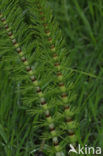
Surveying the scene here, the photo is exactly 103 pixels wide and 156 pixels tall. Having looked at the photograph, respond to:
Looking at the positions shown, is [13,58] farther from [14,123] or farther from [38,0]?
[14,123]

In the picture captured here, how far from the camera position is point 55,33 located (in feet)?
3.82

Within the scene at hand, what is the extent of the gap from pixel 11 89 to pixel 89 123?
0.45 meters

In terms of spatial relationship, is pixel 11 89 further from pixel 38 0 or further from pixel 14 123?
pixel 38 0

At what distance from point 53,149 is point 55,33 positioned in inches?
19.6

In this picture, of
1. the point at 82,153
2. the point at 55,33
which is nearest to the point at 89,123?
the point at 82,153

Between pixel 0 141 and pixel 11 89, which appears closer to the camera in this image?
pixel 0 141

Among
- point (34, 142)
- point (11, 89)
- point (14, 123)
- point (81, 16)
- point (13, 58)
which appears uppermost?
point (81, 16)

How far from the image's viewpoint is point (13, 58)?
3.88 ft

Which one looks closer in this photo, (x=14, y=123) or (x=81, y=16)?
(x=14, y=123)

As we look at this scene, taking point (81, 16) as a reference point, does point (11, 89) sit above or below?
below

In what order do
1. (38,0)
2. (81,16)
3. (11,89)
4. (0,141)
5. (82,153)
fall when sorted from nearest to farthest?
1. (38,0)
2. (82,153)
3. (0,141)
4. (11,89)
5. (81,16)

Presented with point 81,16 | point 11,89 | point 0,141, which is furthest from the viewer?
point 81,16

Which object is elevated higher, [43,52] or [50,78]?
[43,52]

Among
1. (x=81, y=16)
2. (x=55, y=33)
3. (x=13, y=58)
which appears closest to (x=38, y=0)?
(x=55, y=33)
